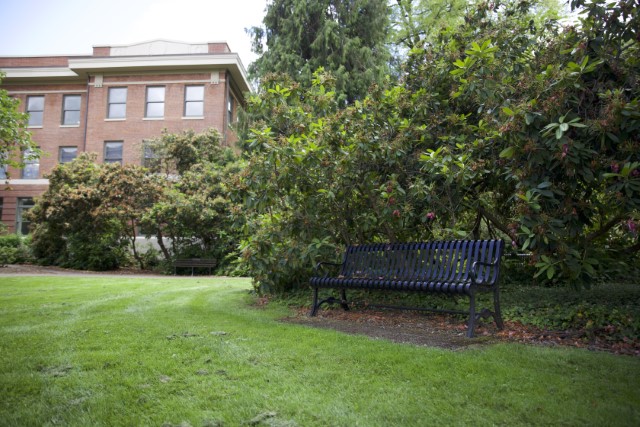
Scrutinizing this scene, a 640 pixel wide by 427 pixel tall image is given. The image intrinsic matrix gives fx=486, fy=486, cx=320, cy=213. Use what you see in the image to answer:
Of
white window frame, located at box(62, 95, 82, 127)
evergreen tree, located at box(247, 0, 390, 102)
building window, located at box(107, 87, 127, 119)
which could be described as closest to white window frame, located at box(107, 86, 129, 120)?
building window, located at box(107, 87, 127, 119)

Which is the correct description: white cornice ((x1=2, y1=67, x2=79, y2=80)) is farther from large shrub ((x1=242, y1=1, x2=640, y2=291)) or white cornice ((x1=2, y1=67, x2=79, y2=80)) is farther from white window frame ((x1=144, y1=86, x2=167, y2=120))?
large shrub ((x1=242, y1=1, x2=640, y2=291))

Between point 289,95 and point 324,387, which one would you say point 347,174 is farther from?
point 324,387

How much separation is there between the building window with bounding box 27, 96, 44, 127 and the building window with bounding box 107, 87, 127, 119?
4603mm

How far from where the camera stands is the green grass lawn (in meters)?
2.88

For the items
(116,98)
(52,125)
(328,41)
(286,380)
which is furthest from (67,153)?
(286,380)

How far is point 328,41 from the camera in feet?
64.2

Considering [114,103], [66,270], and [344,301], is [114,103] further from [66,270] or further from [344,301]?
[344,301]

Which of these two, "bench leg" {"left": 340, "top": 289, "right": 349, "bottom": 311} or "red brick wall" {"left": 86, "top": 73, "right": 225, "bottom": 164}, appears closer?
"bench leg" {"left": 340, "top": 289, "right": 349, "bottom": 311}

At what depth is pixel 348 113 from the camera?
6926 millimetres

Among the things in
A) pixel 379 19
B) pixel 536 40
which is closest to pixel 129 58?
pixel 379 19

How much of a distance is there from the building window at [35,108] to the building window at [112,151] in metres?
5.04

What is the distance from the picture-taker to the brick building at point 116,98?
84.9 feet

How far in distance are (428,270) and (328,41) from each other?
1556cm

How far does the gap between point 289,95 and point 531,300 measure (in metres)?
4.60
